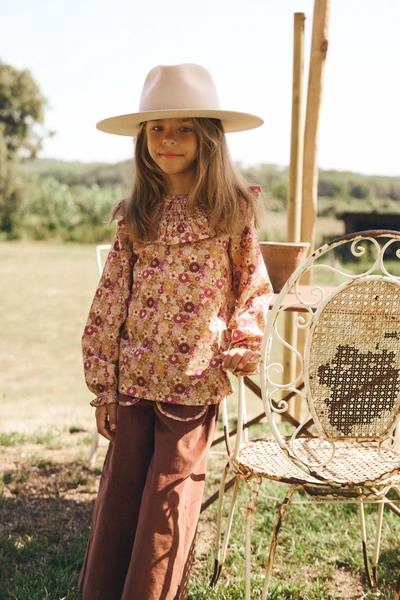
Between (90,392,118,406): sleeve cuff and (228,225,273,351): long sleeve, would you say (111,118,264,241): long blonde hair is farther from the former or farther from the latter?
(90,392,118,406): sleeve cuff

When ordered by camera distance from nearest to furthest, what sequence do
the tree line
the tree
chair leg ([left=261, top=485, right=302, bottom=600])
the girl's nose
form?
chair leg ([left=261, top=485, right=302, bottom=600]) < the girl's nose < the tree line < the tree

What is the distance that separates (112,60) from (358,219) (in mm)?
37642

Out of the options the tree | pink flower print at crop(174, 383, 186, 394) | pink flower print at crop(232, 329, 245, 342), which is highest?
the tree

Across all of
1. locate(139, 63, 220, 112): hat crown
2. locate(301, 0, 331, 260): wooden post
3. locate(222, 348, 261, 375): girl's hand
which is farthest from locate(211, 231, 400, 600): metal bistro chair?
locate(301, 0, 331, 260): wooden post

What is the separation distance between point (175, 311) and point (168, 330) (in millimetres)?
56

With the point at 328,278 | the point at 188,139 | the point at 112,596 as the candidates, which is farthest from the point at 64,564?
the point at 328,278

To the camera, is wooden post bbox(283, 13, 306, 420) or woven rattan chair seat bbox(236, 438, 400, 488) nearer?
woven rattan chair seat bbox(236, 438, 400, 488)

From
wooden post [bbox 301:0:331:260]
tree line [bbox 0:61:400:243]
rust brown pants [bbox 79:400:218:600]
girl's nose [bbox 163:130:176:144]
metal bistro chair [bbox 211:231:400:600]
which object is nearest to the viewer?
metal bistro chair [bbox 211:231:400:600]

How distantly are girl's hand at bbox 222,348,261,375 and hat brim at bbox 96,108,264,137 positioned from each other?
A: 0.68 meters

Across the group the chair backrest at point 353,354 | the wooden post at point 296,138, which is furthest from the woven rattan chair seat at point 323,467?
the wooden post at point 296,138

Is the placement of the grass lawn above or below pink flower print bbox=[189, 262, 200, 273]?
below

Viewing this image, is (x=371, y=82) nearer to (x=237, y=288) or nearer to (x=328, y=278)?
(x=328, y=278)

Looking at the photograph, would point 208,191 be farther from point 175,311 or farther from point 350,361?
point 350,361

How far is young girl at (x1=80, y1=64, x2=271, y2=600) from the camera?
67.8 inches
